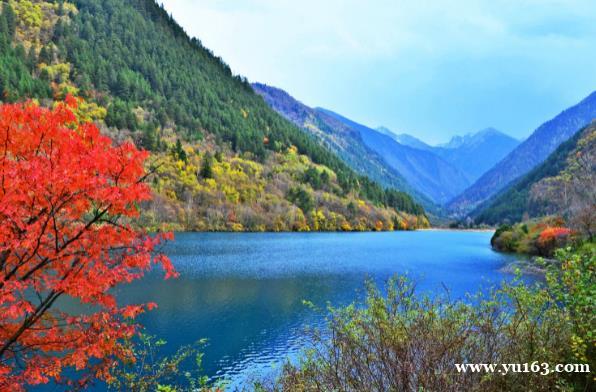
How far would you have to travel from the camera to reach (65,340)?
11.0 m

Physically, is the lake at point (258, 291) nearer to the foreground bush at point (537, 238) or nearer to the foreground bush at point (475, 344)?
the foreground bush at point (475, 344)

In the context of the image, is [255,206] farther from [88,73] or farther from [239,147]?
→ [88,73]

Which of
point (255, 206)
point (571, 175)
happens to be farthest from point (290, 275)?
point (255, 206)

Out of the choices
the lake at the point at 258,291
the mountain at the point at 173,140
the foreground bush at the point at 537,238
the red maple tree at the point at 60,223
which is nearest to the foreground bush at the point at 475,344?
the lake at the point at 258,291

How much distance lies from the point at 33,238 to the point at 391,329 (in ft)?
27.9

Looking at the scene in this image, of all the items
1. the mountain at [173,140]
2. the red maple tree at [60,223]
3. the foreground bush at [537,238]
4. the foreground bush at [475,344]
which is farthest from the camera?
the mountain at [173,140]

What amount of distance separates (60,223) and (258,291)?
30482 mm

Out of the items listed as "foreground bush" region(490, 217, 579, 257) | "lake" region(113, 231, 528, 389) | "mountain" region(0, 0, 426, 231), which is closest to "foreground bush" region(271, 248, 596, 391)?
"lake" region(113, 231, 528, 389)

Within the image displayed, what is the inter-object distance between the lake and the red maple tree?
7.01 metres

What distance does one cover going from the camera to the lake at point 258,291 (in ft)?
79.6

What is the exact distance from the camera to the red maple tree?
9156 mm

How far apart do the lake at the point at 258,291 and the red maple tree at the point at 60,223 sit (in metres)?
7.01

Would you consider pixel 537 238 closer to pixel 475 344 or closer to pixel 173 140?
pixel 475 344

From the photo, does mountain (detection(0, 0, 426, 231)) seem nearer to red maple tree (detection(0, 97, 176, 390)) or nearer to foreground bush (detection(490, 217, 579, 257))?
foreground bush (detection(490, 217, 579, 257))
